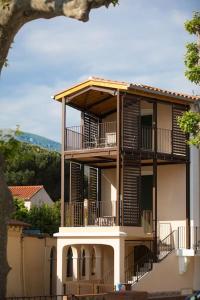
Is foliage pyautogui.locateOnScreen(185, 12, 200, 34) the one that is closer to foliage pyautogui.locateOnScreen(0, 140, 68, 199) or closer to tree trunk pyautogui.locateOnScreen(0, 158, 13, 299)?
tree trunk pyautogui.locateOnScreen(0, 158, 13, 299)

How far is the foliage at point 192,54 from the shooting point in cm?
2077

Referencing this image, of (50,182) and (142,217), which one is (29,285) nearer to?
(142,217)

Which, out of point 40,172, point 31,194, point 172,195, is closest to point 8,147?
point 172,195

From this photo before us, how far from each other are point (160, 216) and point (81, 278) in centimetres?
416

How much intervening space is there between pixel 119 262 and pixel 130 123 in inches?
206

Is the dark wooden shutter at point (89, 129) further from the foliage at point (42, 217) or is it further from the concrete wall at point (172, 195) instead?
the foliage at point (42, 217)

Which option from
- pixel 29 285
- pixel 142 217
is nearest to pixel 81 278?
pixel 29 285

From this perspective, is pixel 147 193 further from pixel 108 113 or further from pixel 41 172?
pixel 41 172

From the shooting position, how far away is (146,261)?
26.2 meters

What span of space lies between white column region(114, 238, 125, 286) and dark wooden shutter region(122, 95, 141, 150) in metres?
3.55

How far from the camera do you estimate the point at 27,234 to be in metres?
28.7

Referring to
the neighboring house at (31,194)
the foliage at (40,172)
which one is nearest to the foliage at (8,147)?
the neighboring house at (31,194)

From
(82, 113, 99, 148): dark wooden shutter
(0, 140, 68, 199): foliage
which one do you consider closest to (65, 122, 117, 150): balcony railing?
(82, 113, 99, 148): dark wooden shutter

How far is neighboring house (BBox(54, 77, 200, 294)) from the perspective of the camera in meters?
25.1
